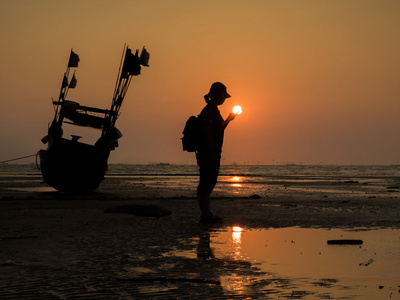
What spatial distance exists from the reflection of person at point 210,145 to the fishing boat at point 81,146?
36.9 ft

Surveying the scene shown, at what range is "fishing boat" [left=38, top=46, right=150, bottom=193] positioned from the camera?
1927 centimetres

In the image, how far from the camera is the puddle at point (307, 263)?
Answer: 13.4ft

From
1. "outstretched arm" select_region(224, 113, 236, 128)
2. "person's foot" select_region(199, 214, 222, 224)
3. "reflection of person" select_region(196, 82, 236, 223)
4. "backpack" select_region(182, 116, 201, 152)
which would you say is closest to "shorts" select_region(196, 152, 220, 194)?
"reflection of person" select_region(196, 82, 236, 223)

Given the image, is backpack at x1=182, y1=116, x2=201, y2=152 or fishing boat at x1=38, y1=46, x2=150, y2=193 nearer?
backpack at x1=182, y1=116, x2=201, y2=152

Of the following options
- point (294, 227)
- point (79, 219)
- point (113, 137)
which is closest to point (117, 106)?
point (113, 137)

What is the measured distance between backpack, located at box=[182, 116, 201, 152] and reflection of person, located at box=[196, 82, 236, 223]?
0.08 meters

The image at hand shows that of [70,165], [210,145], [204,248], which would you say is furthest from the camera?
[70,165]

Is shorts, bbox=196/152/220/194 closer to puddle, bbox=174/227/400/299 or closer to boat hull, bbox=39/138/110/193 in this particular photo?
puddle, bbox=174/227/400/299

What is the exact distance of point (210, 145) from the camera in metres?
8.66

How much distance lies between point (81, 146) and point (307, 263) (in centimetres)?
1512

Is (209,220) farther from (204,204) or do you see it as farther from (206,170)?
(206,170)

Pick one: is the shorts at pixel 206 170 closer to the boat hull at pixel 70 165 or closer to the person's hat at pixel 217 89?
the person's hat at pixel 217 89

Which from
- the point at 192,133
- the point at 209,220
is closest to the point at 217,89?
the point at 192,133

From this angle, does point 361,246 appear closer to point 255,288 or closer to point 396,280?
point 396,280
